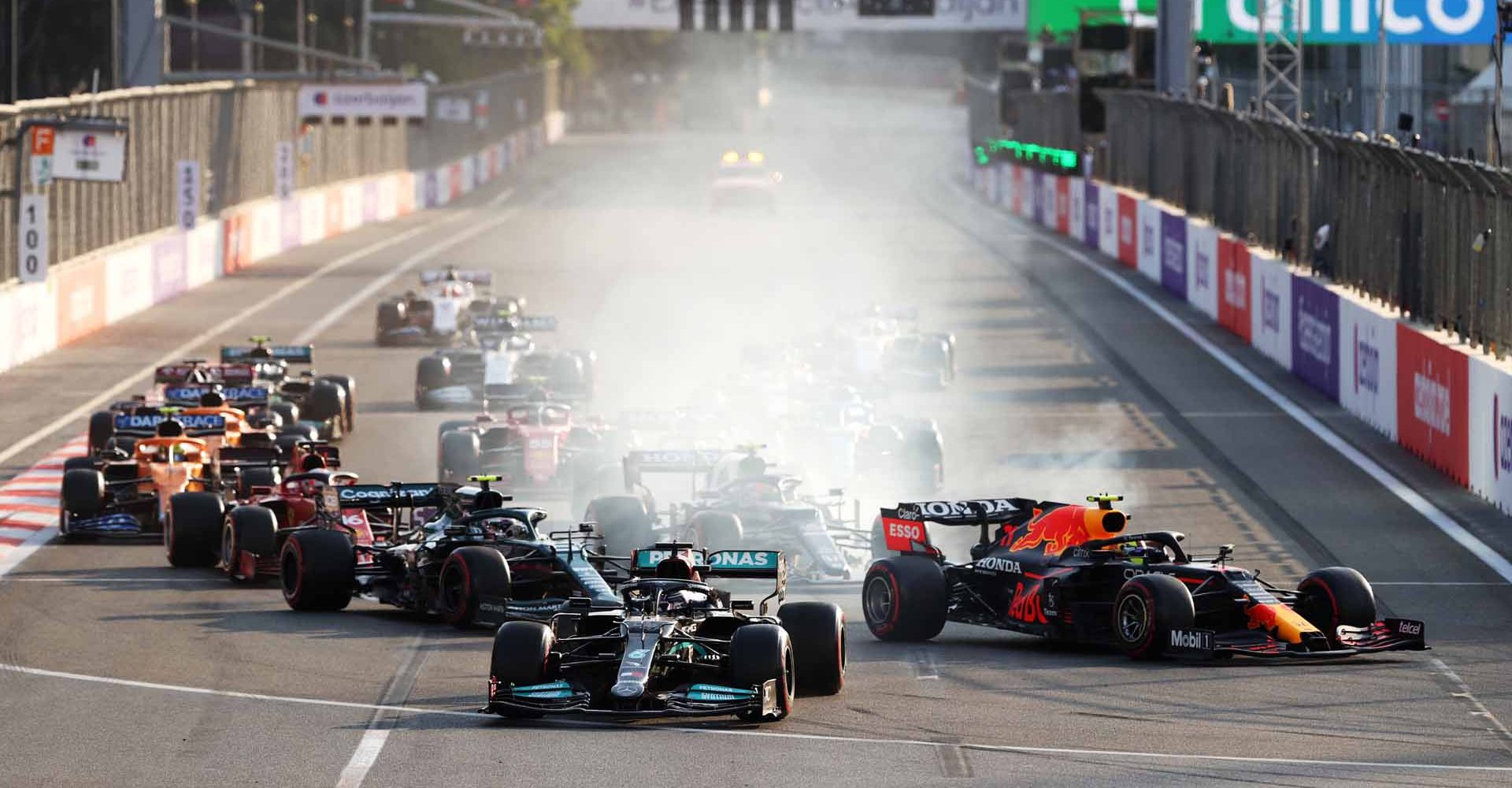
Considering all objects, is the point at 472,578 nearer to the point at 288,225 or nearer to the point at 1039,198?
the point at 288,225

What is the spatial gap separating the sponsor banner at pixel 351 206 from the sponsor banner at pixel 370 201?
46cm

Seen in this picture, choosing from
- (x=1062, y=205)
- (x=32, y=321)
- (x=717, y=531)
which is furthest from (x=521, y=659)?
(x=1062, y=205)

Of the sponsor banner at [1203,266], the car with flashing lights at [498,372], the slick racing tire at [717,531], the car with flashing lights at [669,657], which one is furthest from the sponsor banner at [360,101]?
the car with flashing lights at [669,657]

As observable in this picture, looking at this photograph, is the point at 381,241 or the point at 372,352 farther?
the point at 381,241

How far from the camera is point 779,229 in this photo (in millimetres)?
69875

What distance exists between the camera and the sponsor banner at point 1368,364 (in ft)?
101

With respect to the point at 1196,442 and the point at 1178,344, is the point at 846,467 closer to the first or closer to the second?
the point at 1196,442

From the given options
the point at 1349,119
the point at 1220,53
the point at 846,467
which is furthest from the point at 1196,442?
the point at 1220,53

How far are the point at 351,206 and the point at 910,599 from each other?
183 feet

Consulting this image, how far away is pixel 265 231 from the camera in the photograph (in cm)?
6116

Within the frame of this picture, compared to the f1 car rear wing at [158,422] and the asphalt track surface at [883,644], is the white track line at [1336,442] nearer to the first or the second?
the asphalt track surface at [883,644]

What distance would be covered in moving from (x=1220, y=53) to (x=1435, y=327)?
186ft

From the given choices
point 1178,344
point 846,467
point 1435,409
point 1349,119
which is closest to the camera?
point 846,467

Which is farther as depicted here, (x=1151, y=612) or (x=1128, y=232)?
(x=1128, y=232)
